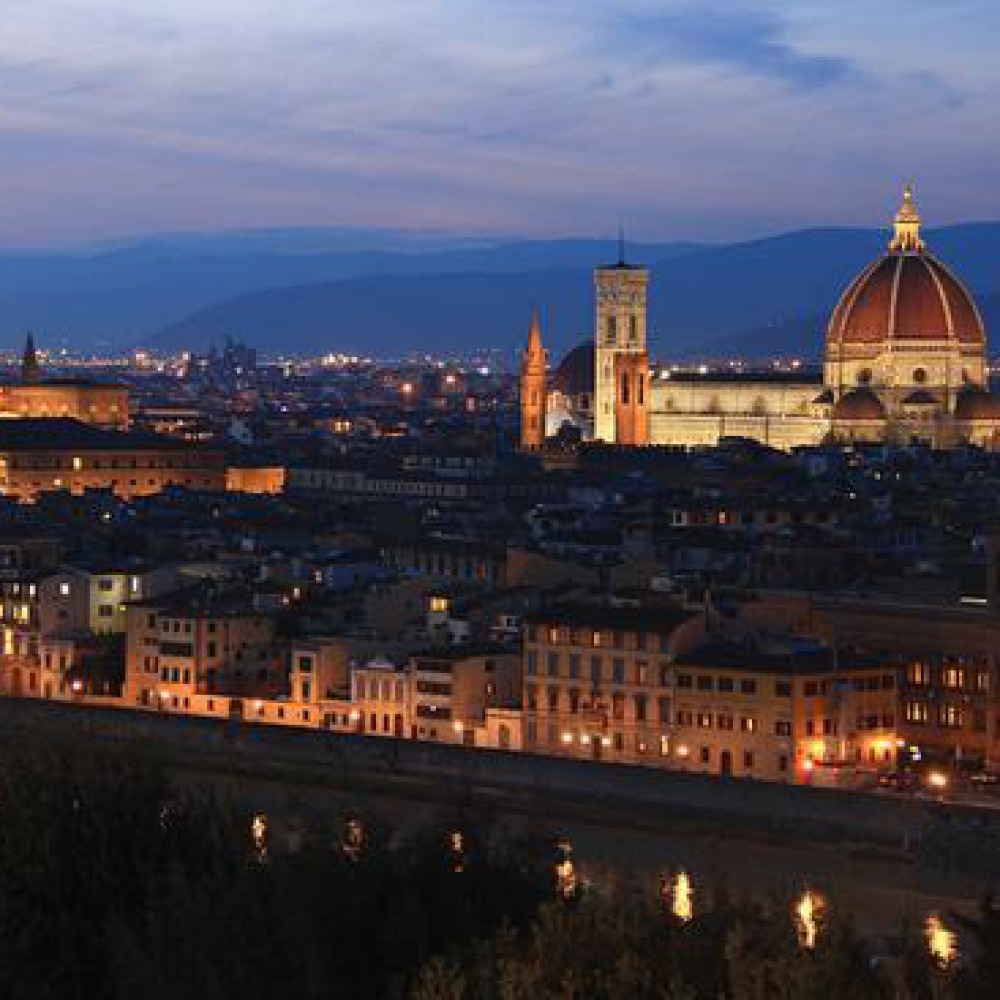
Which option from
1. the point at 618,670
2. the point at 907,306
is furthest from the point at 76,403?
the point at 618,670

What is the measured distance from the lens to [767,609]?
46.2 metres

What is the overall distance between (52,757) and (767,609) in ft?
61.6

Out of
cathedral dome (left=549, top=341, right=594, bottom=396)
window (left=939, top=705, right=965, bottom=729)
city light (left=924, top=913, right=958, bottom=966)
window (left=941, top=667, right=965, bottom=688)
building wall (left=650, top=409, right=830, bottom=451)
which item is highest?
cathedral dome (left=549, top=341, right=594, bottom=396)

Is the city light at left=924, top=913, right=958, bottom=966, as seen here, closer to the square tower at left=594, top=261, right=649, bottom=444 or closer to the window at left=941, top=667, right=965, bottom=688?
the window at left=941, top=667, right=965, bottom=688

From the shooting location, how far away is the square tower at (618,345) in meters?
112

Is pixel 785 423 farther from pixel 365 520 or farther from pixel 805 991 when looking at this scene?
pixel 805 991

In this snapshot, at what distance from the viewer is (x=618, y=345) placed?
113 meters

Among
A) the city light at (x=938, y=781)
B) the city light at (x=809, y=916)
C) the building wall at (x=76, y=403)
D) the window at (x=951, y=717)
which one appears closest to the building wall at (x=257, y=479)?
the building wall at (x=76, y=403)

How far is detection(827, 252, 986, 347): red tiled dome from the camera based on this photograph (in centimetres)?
10600

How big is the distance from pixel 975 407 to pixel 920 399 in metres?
2.05

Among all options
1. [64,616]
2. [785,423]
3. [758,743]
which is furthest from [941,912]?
[785,423]

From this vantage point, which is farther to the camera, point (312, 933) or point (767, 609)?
point (767, 609)

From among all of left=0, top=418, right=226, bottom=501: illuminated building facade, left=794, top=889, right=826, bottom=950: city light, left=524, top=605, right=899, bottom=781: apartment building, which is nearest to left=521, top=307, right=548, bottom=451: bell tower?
left=0, top=418, right=226, bottom=501: illuminated building facade

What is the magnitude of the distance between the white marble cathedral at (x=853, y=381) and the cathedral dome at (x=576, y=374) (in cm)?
866
